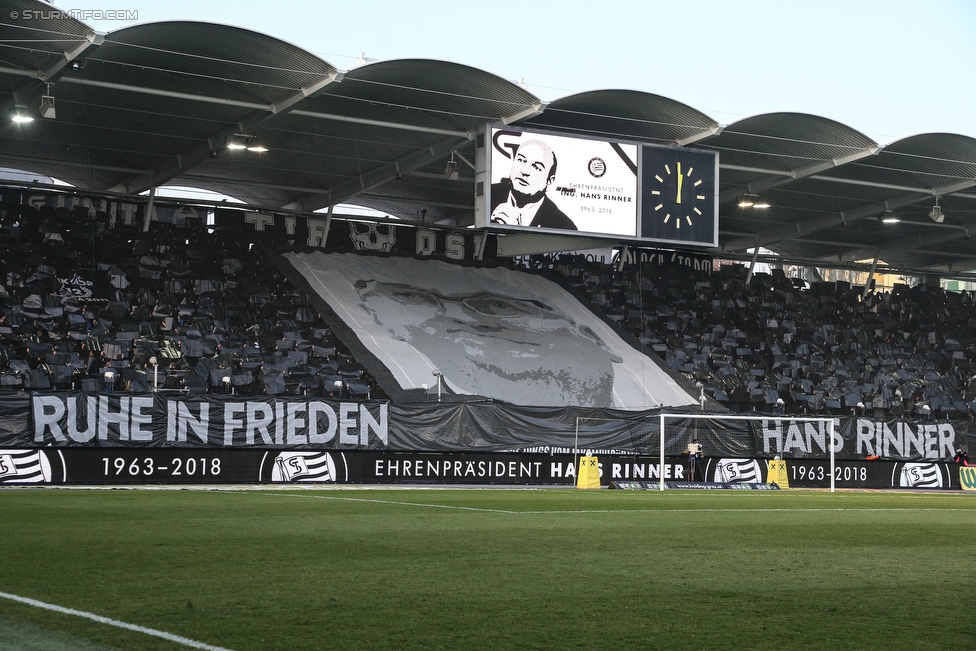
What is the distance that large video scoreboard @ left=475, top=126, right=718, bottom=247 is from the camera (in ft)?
92.5

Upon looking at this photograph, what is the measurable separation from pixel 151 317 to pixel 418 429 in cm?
962

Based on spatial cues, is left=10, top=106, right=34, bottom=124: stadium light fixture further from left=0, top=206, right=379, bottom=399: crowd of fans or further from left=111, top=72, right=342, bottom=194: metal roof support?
left=0, top=206, right=379, bottom=399: crowd of fans

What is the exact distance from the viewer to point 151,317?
106 feet

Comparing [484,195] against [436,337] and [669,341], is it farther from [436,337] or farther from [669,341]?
[669,341]

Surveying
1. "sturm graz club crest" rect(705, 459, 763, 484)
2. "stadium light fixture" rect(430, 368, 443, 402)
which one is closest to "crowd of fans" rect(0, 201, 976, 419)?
"stadium light fixture" rect(430, 368, 443, 402)

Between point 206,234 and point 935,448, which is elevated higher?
point 206,234

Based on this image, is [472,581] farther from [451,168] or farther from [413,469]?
[451,168]

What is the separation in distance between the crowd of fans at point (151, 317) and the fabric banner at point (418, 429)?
312cm

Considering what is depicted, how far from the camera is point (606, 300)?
42.2 meters

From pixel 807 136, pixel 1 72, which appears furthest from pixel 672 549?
pixel 807 136

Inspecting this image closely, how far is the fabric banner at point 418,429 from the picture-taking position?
24.3 meters

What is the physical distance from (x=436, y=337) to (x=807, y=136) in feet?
42.2

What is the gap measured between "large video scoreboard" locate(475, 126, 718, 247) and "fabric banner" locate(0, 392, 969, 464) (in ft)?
15.7

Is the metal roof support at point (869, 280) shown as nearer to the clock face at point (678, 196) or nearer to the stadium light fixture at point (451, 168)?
the clock face at point (678, 196)
